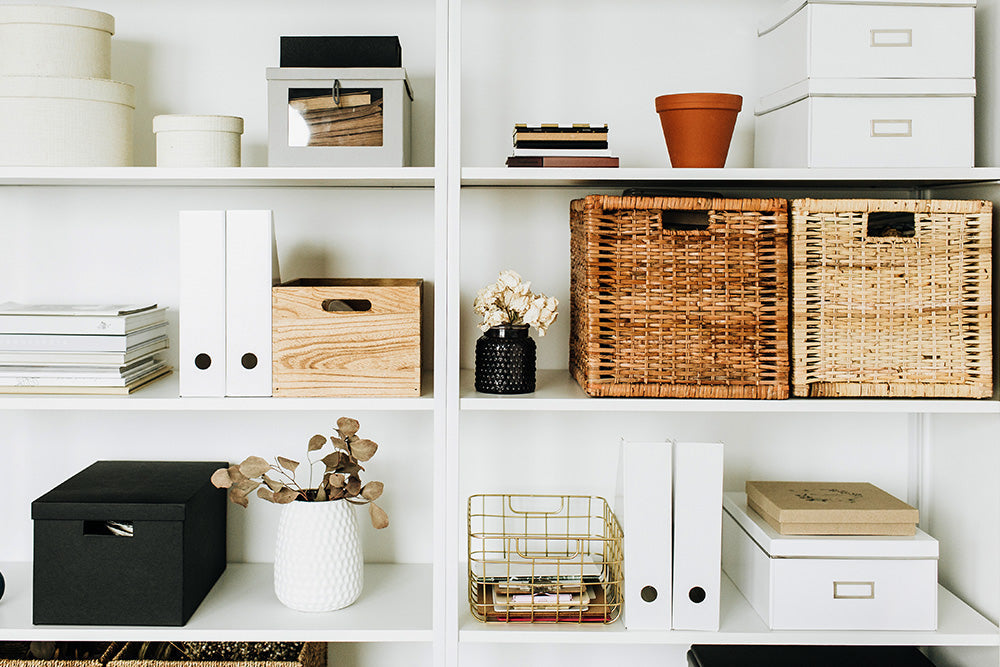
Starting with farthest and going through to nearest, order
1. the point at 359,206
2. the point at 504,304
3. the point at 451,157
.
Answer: the point at 359,206
the point at 504,304
the point at 451,157

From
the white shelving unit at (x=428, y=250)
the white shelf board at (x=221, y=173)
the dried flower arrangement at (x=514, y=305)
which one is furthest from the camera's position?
the white shelving unit at (x=428, y=250)

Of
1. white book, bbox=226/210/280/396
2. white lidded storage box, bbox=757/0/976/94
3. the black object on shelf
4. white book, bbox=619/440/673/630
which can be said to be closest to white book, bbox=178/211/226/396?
white book, bbox=226/210/280/396

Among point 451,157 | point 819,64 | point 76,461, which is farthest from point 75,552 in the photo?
point 819,64

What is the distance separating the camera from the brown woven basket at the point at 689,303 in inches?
58.4

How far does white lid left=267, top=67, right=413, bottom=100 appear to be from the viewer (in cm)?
151

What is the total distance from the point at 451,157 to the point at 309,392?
1.51ft

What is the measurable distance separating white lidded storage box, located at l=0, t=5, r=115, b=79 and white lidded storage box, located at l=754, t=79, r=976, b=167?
1.25m

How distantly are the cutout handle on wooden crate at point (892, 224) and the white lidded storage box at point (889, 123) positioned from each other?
82 millimetres

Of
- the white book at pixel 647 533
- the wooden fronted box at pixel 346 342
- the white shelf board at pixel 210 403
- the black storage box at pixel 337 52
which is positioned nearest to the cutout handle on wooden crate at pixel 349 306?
the wooden fronted box at pixel 346 342

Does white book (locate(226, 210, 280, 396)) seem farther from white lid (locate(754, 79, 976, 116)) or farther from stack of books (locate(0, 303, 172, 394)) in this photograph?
white lid (locate(754, 79, 976, 116))

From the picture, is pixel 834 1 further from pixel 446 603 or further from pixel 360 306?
pixel 446 603

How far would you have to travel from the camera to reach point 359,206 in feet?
5.94

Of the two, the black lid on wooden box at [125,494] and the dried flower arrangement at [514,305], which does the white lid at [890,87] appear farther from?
the black lid on wooden box at [125,494]

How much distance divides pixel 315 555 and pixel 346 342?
15.4 inches
